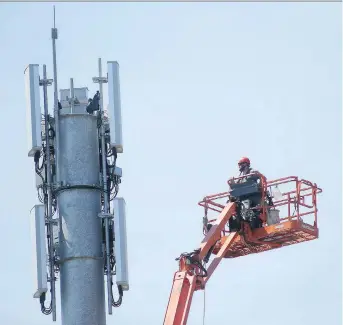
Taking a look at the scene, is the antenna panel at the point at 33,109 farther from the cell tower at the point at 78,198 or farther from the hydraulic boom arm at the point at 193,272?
the hydraulic boom arm at the point at 193,272

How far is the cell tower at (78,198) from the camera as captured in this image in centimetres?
4016

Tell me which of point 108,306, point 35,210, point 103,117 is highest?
point 103,117

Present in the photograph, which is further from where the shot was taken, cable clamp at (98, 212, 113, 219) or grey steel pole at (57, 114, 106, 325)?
cable clamp at (98, 212, 113, 219)

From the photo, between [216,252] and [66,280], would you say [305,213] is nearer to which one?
[216,252]

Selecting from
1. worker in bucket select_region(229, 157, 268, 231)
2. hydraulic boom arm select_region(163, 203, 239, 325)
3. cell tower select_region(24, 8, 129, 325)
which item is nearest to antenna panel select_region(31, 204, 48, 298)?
cell tower select_region(24, 8, 129, 325)

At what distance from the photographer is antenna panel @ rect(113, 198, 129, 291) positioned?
40062 mm

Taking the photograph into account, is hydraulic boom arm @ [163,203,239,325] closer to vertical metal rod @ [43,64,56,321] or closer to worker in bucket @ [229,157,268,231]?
worker in bucket @ [229,157,268,231]

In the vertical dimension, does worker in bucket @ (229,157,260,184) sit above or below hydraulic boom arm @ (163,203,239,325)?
above

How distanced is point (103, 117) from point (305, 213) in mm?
7055

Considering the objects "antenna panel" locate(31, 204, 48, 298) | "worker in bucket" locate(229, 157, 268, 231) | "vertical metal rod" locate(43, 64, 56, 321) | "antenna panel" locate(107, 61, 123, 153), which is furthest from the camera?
"worker in bucket" locate(229, 157, 268, 231)

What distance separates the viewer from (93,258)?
133 ft

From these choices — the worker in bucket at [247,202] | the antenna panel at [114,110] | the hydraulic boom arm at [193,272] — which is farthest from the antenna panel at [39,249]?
the worker in bucket at [247,202]

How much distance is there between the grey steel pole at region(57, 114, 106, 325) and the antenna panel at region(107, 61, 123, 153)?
0.72 meters

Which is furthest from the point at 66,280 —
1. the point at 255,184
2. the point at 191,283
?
the point at 255,184
